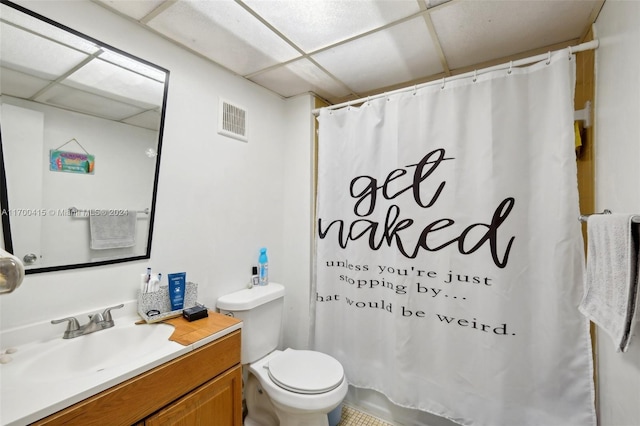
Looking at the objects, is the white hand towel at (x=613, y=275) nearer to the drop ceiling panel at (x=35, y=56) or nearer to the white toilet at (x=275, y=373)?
the white toilet at (x=275, y=373)

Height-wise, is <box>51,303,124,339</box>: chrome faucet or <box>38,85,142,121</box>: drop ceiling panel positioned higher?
<box>38,85,142,121</box>: drop ceiling panel

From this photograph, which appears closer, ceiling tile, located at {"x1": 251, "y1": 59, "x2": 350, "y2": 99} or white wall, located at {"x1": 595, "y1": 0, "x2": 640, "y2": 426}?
white wall, located at {"x1": 595, "y1": 0, "x2": 640, "y2": 426}

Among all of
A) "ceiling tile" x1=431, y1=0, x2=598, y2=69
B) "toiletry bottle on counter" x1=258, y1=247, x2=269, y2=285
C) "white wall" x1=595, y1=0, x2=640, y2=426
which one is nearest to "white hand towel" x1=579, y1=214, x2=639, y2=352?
"white wall" x1=595, y1=0, x2=640, y2=426

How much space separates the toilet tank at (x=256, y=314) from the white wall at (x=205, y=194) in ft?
0.39

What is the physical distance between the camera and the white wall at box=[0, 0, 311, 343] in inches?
44.2

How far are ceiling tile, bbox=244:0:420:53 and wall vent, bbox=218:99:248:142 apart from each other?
1.88ft

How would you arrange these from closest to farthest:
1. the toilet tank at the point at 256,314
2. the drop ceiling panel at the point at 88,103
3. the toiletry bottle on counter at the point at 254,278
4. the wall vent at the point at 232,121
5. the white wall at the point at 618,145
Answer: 1. the white wall at the point at 618,145
2. the drop ceiling panel at the point at 88,103
3. the toilet tank at the point at 256,314
4. the wall vent at the point at 232,121
5. the toiletry bottle on counter at the point at 254,278

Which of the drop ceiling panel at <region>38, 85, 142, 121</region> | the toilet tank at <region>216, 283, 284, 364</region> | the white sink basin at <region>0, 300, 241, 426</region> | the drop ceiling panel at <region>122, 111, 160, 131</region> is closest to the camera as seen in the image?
the white sink basin at <region>0, 300, 241, 426</region>

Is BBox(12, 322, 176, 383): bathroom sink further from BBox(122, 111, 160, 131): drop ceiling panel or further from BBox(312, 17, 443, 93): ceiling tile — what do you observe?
BBox(312, 17, 443, 93): ceiling tile

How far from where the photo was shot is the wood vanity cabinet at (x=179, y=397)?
0.81 m

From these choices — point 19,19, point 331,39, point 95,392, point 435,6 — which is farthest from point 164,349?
point 435,6

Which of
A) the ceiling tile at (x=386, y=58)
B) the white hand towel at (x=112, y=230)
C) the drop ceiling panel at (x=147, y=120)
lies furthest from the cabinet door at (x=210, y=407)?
the ceiling tile at (x=386, y=58)

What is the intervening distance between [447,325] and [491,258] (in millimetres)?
425

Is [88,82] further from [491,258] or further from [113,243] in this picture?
[491,258]
